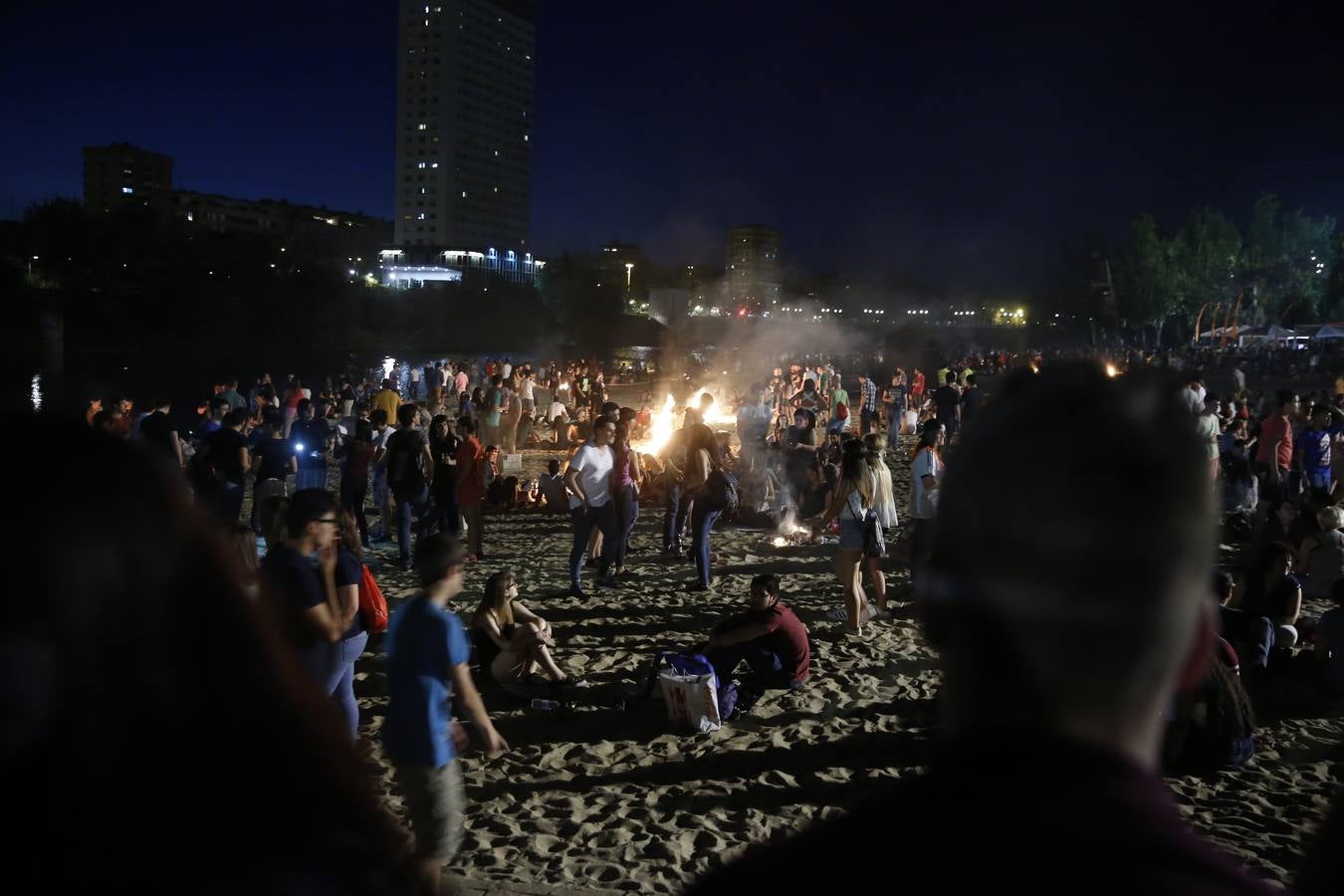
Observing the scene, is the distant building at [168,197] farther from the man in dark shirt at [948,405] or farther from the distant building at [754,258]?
the man in dark shirt at [948,405]

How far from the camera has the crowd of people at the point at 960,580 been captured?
0.93 metres

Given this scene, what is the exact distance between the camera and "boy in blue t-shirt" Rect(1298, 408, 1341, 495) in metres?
11.1

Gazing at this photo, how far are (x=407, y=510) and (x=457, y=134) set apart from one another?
12431cm

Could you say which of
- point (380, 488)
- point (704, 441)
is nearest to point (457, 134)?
point (380, 488)

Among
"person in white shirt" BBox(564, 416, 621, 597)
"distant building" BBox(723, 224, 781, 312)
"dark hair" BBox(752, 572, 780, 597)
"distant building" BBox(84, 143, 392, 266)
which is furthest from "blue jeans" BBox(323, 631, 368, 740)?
"distant building" BBox(723, 224, 781, 312)

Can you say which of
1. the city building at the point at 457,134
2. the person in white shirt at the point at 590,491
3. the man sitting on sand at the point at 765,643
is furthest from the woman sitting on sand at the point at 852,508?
the city building at the point at 457,134

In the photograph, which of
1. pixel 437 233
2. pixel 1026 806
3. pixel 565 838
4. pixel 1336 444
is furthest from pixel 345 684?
pixel 437 233

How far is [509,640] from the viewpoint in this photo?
6586 mm

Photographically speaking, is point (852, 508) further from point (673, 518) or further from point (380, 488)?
point (380, 488)

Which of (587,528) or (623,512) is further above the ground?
(623,512)

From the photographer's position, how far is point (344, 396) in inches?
750

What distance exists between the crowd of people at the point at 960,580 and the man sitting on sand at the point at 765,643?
0.7 inches

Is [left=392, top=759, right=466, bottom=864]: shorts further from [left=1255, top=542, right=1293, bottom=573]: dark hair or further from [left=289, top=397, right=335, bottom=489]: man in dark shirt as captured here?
[left=289, top=397, right=335, bottom=489]: man in dark shirt

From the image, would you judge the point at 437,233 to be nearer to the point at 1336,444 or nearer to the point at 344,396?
the point at 344,396
